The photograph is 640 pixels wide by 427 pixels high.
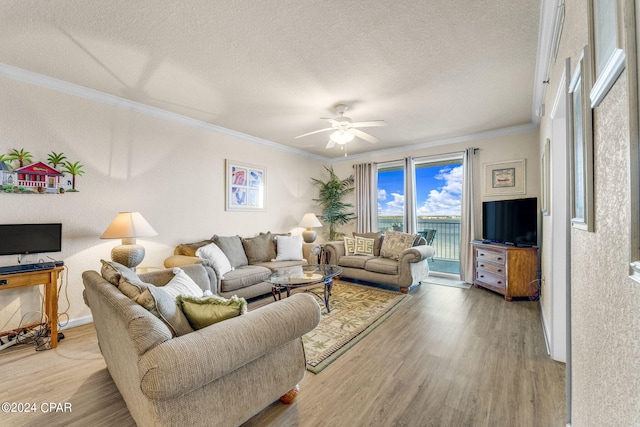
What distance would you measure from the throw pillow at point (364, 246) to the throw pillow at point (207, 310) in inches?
136

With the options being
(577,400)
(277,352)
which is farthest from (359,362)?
(577,400)

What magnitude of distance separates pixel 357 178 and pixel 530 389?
4650 mm

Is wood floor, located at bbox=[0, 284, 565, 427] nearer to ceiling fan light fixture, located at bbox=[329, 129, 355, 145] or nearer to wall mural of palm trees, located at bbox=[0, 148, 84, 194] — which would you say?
wall mural of palm trees, located at bbox=[0, 148, 84, 194]

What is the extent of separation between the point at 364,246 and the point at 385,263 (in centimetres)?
65

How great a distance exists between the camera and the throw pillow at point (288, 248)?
443 centimetres

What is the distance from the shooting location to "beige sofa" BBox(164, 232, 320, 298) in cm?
337

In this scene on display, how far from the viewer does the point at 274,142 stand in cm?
515

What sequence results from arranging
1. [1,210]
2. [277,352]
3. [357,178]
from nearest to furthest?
[277,352] < [1,210] < [357,178]

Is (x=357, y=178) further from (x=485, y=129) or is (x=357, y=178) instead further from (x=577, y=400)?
(x=577, y=400)

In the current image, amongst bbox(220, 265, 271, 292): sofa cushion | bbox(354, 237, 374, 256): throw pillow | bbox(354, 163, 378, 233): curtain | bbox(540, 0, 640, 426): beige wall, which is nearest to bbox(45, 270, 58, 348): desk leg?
bbox(220, 265, 271, 292): sofa cushion

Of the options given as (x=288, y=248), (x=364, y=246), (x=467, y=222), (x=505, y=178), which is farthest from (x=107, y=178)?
(x=505, y=178)

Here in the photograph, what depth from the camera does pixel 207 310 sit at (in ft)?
4.91

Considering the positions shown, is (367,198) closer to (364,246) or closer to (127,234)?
(364,246)

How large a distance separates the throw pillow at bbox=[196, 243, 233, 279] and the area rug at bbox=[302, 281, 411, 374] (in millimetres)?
1359
